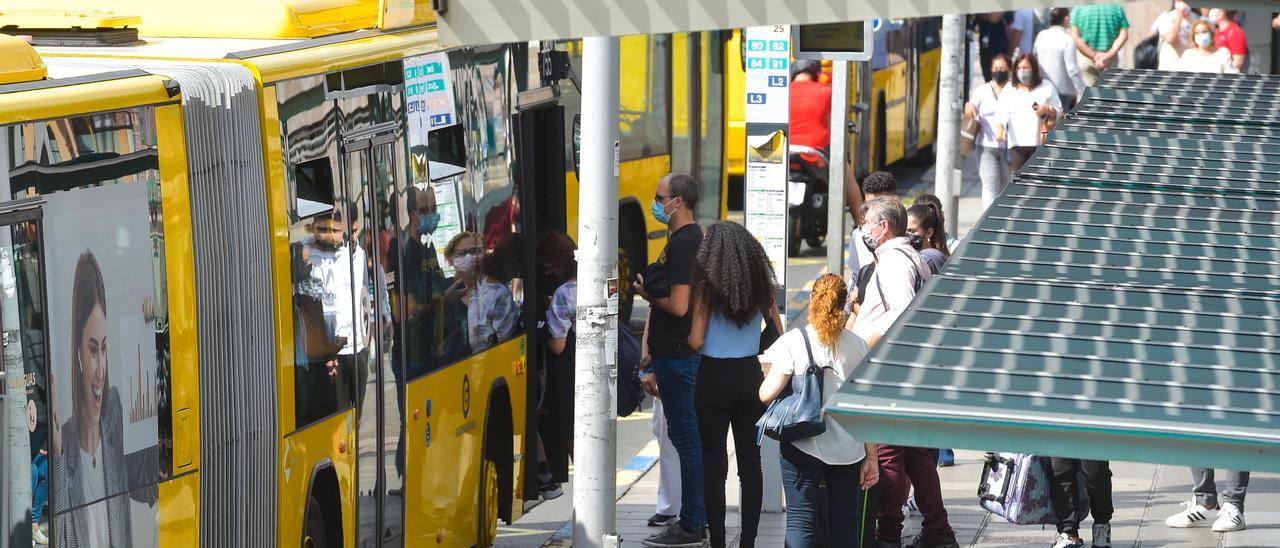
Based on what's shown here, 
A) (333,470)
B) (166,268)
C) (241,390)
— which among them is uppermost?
(166,268)

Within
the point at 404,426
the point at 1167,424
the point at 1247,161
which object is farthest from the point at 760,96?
the point at 1167,424

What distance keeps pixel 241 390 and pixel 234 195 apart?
657mm

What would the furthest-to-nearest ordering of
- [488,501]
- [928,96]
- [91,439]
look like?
1. [928,96]
2. [488,501]
3. [91,439]

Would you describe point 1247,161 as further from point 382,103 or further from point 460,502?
point 460,502

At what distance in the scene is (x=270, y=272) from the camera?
661 cm

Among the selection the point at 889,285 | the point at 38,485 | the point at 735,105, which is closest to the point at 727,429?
the point at 889,285

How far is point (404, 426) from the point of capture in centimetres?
769

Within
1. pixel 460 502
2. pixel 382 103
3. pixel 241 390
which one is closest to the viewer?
pixel 241 390

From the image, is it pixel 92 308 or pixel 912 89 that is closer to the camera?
pixel 92 308

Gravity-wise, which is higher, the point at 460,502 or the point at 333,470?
the point at 333,470

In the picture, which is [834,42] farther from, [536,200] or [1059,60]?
[1059,60]

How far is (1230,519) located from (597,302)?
3.45 meters

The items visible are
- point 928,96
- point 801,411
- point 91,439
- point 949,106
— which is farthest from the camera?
point 928,96

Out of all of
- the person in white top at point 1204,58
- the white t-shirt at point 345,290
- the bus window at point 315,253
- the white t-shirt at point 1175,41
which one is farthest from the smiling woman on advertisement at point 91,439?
the white t-shirt at point 1175,41
